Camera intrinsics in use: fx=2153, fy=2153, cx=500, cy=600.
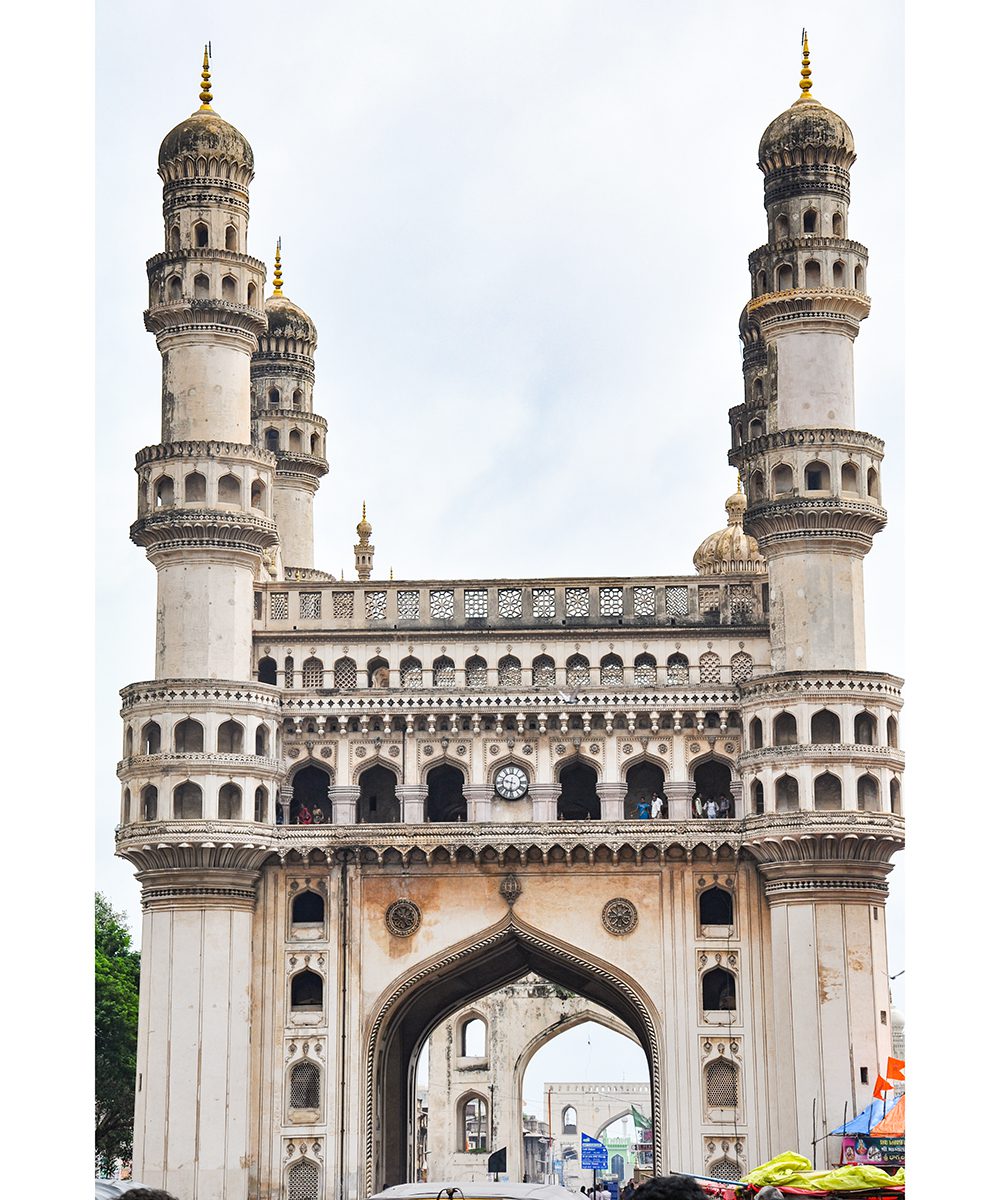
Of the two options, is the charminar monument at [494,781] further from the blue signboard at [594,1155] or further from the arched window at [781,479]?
the blue signboard at [594,1155]

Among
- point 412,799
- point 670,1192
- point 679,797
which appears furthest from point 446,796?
point 670,1192

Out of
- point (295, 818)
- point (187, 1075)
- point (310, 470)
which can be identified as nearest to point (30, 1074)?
point (187, 1075)

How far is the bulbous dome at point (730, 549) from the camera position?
155 ft

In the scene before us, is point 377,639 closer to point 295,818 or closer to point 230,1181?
point 295,818

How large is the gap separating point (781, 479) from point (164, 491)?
1114 centimetres

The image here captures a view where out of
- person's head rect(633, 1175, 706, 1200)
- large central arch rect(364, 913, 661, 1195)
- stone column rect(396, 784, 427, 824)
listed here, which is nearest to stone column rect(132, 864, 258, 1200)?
large central arch rect(364, 913, 661, 1195)

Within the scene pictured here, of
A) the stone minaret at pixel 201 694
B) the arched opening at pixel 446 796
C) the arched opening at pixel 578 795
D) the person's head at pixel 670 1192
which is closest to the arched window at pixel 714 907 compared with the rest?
the arched opening at pixel 578 795

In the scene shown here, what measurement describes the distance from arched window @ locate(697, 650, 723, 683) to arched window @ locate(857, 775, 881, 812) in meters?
3.53

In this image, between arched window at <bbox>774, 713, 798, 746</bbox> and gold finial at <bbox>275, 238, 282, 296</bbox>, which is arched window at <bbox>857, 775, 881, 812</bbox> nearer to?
arched window at <bbox>774, 713, 798, 746</bbox>

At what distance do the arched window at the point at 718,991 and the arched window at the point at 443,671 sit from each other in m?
7.00

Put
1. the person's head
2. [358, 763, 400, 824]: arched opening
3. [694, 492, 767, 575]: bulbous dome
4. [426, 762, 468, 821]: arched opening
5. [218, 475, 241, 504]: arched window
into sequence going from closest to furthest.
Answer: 1. the person's head
2. [218, 475, 241, 504]: arched window
3. [358, 763, 400, 824]: arched opening
4. [426, 762, 468, 821]: arched opening
5. [694, 492, 767, 575]: bulbous dome

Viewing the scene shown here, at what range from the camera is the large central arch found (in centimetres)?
3794

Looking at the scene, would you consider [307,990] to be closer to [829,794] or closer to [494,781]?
[494,781]


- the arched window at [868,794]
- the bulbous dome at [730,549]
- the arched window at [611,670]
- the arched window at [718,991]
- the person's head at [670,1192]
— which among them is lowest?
the person's head at [670,1192]
